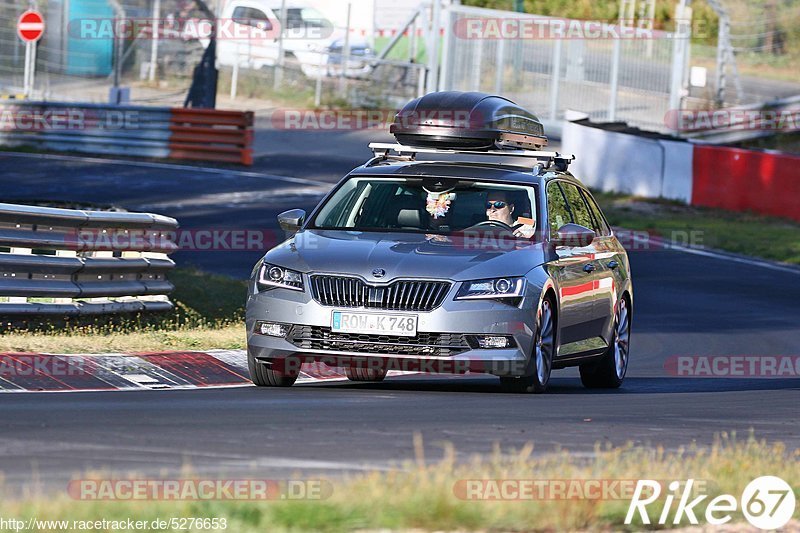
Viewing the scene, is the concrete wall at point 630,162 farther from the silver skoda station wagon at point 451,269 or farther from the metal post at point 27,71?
the silver skoda station wagon at point 451,269

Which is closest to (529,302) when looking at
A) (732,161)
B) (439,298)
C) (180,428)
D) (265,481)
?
(439,298)

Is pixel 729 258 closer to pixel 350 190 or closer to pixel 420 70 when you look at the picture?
pixel 350 190

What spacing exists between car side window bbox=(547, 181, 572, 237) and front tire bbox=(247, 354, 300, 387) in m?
2.06

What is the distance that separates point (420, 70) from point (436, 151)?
31.3m

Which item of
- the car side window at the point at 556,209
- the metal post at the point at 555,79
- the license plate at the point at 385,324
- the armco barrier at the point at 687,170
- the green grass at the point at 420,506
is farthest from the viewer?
the metal post at the point at 555,79

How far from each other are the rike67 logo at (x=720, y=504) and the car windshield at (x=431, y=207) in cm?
459

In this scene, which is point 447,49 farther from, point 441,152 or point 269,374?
point 269,374

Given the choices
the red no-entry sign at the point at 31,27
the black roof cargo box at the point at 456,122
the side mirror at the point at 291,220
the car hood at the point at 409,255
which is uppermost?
the red no-entry sign at the point at 31,27

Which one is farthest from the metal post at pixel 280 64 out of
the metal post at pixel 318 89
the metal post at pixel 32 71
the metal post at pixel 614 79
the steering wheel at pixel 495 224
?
the steering wheel at pixel 495 224

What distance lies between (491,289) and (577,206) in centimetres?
231

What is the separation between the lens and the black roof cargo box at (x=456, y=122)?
1187cm

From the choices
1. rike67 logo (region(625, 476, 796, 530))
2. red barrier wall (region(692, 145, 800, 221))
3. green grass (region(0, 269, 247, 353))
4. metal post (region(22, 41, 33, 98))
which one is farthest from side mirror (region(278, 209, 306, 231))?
metal post (region(22, 41, 33, 98))

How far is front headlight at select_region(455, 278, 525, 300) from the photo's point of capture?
33.3 ft

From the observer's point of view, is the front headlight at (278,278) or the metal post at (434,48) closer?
the front headlight at (278,278)
